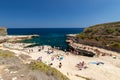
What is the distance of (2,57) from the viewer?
19.3m

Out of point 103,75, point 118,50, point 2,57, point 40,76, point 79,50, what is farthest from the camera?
point 79,50

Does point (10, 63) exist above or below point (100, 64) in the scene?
above

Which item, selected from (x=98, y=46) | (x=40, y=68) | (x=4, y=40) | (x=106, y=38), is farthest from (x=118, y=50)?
(x=4, y=40)

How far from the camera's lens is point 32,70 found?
47.9ft

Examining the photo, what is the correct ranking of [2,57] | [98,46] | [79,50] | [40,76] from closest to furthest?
1. [40,76]
2. [2,57]
3. [79,50]
4. [98,46]

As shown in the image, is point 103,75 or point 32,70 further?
point 103,75

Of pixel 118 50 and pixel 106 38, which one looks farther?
pixel 106 38

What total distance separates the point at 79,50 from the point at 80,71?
21112mm

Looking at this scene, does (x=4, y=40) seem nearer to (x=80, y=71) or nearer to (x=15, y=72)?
(x=80, y=71)

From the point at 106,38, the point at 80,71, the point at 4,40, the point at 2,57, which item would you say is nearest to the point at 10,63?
the point at 2,57

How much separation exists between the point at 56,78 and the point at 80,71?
11.4m

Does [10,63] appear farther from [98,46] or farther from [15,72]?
[98,46]

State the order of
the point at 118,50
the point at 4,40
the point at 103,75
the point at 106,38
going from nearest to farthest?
the point at 103,75 < the point at 118,50 < the point at 106,38 < the point at 4,40

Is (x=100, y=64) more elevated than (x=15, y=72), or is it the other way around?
(x=15, y=72)
